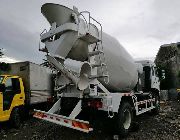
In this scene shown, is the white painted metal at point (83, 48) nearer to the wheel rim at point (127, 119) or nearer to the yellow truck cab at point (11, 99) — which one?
the wheel rim at point (127, 119)

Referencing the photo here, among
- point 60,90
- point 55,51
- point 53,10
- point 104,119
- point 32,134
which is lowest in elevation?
point 32,134

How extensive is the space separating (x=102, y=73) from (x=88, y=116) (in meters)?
1.35

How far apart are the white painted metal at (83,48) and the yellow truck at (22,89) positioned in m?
2.15

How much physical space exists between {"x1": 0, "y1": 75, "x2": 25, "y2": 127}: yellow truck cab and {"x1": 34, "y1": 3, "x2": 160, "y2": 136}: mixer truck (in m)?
2.47

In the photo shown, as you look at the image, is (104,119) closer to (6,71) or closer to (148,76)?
(148,76)

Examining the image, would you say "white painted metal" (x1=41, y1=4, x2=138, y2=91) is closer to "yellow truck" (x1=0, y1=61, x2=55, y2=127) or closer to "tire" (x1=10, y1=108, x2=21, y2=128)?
"yellow truck" (x1=0, y1=61, x2=55, y2=127)

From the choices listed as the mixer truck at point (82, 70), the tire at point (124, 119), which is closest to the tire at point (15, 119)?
the mixer truck at point (82, 70)

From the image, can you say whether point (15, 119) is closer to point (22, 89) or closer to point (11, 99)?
point (11, 99)

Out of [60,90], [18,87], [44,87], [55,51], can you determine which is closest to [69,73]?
[55,51]

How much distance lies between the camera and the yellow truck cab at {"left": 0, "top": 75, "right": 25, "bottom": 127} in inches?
360

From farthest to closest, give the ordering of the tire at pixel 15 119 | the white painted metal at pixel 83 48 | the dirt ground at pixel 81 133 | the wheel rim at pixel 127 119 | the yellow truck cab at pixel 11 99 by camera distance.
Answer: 1. the tire at pixel 15 119
2. the yellow truck cab at pixel 11 99
3. the wheel rim at pixel 127 119
4. the dirt ground at pixel 81 133
5. the white painted metal at pixel 83 48

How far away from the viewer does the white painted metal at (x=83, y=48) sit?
6.36 meters

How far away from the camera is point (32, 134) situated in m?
8.38

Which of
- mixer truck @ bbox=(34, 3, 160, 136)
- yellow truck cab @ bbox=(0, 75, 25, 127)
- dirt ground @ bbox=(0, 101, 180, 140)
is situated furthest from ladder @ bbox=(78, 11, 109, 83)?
yellow truck cab @ bbox=(0, 75, 25, 127)
